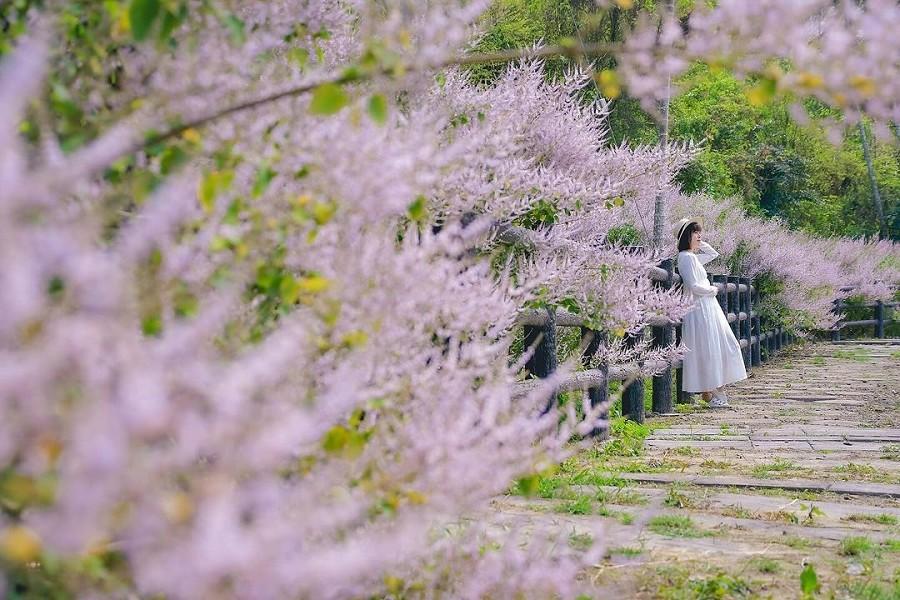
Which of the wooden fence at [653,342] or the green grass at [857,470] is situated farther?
the wooden fence at [653,342]

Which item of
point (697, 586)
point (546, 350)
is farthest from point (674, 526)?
point (546, 350)

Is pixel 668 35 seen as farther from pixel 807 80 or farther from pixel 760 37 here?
pixel 807 80

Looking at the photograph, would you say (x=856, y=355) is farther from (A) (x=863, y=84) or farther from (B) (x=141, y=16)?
(B) (x=141, y=16)

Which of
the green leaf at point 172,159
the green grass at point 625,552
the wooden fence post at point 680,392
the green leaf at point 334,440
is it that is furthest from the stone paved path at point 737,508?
the wooden fence post at point 680,392

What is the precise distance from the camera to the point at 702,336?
30.8 feet

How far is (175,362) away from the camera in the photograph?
3.15 feet

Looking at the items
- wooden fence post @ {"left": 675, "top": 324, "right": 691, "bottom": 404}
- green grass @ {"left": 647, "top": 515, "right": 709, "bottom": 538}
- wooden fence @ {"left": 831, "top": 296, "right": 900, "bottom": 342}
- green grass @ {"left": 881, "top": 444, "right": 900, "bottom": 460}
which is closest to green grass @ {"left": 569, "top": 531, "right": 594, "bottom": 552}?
green grass @ {"left": 647, "top": 515, "right": 709, "bottom": 538}

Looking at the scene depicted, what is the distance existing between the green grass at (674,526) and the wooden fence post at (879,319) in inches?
756

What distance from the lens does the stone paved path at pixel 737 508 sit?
9.23 ft

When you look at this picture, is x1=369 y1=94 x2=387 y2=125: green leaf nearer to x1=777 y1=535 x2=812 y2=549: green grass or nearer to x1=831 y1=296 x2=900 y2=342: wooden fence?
x1=777 y1=535 x2=812 y2=549: green grass

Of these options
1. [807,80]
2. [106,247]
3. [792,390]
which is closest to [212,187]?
[106,247]

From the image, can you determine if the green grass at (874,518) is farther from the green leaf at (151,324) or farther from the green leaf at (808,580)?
the green leaf at (151,324)

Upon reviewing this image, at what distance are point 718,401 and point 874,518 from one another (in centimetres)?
536

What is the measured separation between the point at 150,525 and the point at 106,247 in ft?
2.37
